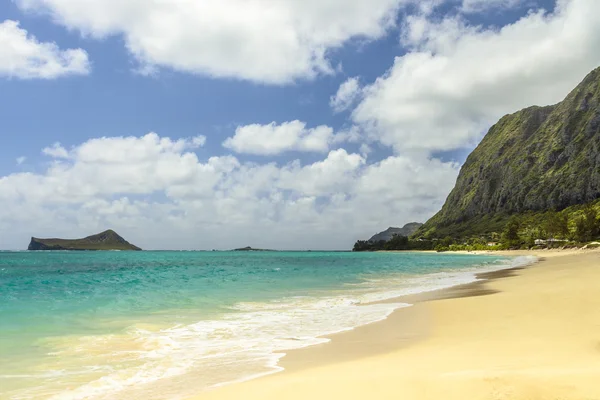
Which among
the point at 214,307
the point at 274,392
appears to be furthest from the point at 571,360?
the point at 214,307

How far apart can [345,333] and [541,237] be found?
6126 inches

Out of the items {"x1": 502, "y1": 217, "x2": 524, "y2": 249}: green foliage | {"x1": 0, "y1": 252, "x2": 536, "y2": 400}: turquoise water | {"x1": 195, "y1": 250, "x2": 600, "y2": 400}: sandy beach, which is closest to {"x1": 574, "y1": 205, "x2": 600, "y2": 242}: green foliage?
{"x1": 502, "y1": 217, "x2": 524, "y2": 249}: green foliage

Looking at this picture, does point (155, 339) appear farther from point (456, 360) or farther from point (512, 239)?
point (512, 239)

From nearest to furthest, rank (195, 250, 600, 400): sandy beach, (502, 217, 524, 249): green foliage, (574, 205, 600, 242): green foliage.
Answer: (195, 250, 600, 400): sandy beach, (574, 205, 600, 242): green foliage, (502, 217, 524, 249): green foliage

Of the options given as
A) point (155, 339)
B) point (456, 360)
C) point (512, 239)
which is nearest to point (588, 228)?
point (512, 239)

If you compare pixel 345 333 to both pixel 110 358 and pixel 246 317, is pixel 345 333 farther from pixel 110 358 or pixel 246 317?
pixel 110 358

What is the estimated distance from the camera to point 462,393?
19.0 ft

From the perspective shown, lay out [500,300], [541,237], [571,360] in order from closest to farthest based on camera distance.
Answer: [571,360], [500,300], [541,237]

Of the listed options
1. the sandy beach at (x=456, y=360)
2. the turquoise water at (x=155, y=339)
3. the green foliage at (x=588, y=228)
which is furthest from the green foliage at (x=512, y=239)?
the sandy beach at (x=456, y=360)

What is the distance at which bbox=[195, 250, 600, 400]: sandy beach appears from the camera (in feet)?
19.4

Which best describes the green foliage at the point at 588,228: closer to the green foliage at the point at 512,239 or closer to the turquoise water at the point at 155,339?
the green foliage at the point at 512,239

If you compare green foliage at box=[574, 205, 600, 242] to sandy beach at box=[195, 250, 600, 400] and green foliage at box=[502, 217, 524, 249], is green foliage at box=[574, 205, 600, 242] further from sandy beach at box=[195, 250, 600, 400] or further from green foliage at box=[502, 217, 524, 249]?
sandy beach at box=[195, 250, 600, 400]

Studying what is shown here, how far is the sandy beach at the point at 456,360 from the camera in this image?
19.4ft

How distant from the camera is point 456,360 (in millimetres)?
8062
